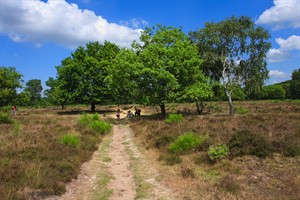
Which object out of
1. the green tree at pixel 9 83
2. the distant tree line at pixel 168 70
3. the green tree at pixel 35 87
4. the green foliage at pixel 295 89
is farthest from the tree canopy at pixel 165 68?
the green tree at pixel 35 87

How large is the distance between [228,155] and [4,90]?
4017cm

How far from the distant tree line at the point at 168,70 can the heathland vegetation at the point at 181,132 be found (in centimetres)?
12

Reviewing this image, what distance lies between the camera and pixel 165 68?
1163 inches

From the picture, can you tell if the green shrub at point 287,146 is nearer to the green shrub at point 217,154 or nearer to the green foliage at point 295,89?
the green shrub at point 217,154

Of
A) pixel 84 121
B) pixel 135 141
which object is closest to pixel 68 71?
pixel 84 121

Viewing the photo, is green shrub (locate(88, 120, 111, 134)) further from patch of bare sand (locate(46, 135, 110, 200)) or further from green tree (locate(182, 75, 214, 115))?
green tree (locate(182, 75, 214, 115))

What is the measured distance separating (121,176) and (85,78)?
3670 centimetres

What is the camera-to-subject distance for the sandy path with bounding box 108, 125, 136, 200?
7.96 m

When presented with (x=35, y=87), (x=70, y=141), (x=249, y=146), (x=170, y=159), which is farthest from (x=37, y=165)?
(x=35, y=87)

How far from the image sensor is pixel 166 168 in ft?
34.2

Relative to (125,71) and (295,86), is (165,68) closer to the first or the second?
(125,71)

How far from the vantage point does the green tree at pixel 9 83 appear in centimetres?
4266

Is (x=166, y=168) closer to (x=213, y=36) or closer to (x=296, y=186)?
(x=296, y=186)

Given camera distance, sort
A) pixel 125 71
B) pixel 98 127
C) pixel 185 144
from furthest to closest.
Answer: pixel 125 71 → pixel 98 127 → pixel 185 144
